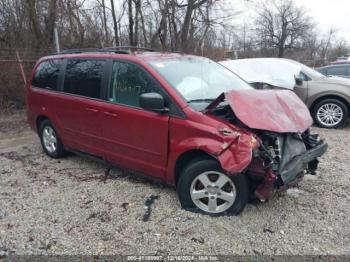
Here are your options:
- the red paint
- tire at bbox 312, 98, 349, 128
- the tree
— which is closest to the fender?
the red paint

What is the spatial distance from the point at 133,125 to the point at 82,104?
3.46 feet

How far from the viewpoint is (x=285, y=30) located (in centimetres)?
4588

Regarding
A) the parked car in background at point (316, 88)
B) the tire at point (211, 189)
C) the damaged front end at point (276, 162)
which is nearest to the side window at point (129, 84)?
the tire at point (211, 189)

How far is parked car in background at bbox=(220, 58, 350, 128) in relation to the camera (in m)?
7.62

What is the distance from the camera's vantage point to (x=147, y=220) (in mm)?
3453

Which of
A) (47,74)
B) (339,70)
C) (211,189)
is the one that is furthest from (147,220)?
(339,70)

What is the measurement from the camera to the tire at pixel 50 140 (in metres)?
5.41

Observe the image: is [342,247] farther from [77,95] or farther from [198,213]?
[77,95]

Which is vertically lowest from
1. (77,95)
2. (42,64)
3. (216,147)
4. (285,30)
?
(216,147)

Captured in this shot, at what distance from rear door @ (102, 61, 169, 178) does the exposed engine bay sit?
723mm

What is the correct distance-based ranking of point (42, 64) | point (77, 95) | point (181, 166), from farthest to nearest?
point (42, 64) → point (77, 95) → point (181, 166)

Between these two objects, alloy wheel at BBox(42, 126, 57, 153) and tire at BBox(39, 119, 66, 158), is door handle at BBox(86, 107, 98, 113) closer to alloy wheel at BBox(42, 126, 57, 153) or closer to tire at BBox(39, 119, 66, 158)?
tire at BBox(39, 119, 66, 158)

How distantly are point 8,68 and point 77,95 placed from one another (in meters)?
6.41

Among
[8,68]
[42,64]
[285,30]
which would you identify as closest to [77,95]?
[42,64]
